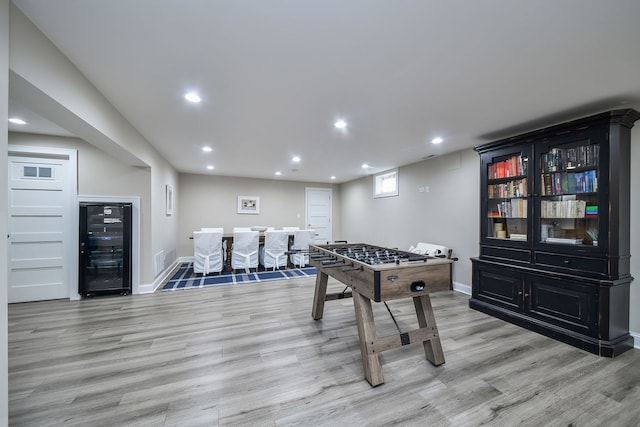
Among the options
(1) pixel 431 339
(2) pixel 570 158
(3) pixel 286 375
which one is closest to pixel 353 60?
(1) pixel 431 339

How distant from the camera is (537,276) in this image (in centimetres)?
278

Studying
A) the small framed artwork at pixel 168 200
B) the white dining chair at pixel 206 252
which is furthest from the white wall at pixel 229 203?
the white dining chair at pixel 206 252

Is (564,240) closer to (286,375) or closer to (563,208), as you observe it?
(563,208)

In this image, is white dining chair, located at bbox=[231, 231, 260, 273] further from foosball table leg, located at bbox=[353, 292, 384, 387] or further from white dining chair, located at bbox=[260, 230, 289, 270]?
foosball table leg, located at bbox=[353, 292, 384, 387]

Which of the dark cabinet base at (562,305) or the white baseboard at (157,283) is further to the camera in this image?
the white baseboard at (157,283)

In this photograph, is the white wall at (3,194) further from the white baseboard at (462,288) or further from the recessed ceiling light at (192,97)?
the white baseboard at (462,288)

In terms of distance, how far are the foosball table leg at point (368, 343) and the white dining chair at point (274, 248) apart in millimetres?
3614

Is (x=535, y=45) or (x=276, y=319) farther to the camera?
(x=276, y=319)

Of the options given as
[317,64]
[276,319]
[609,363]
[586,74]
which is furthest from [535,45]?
[276,319]

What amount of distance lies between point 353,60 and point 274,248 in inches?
175

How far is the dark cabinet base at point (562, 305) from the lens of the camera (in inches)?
90.6

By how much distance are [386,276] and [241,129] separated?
102 inches

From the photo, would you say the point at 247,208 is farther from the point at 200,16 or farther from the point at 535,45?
the point at 535,45

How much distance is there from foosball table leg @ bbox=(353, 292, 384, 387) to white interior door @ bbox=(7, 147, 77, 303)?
4269mm
